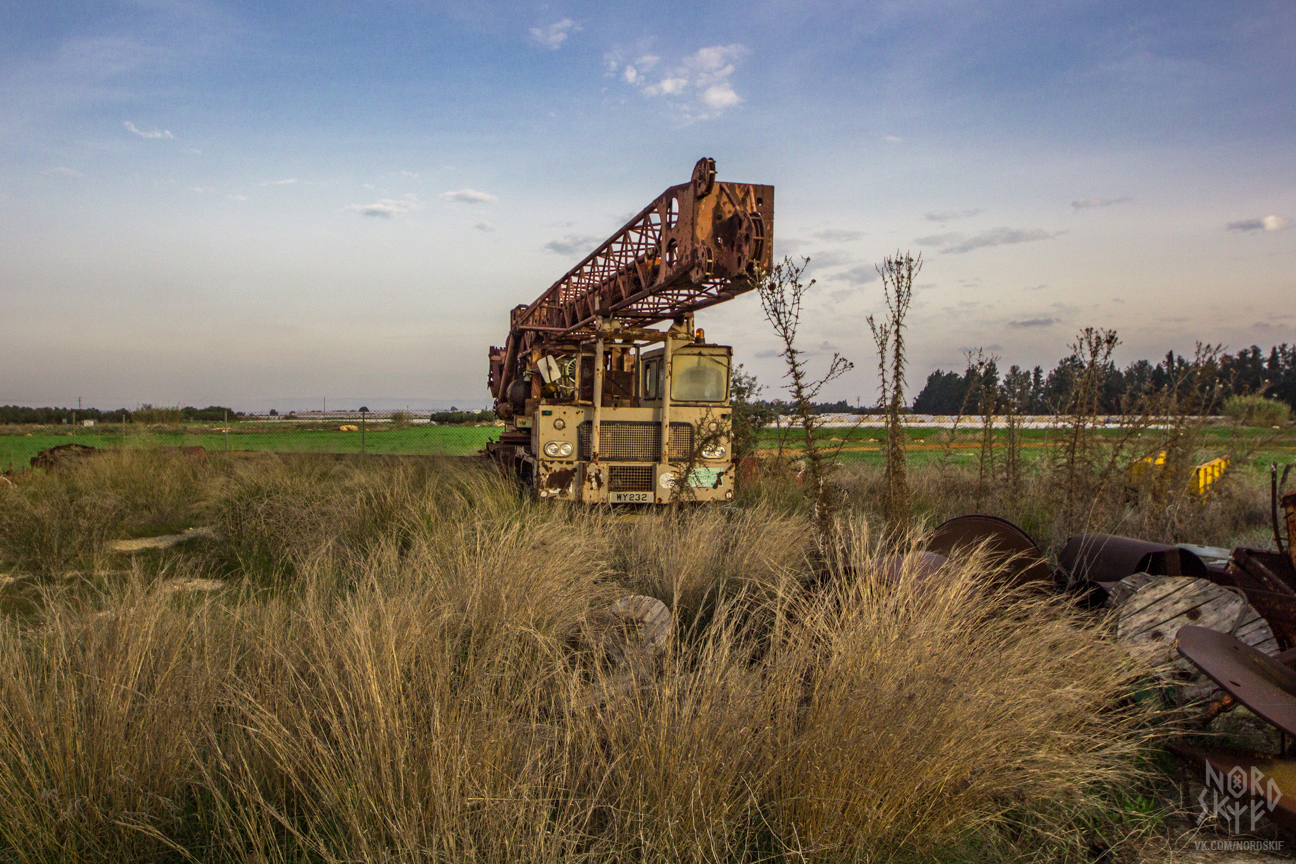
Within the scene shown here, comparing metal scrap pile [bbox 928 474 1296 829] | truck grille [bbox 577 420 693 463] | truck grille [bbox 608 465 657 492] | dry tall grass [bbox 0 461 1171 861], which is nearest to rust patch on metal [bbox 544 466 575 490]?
truck grille [bbox 577 420 693 463]

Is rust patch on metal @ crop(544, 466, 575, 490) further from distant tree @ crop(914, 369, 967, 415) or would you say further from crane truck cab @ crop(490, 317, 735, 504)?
distant tree @ crop(914, 369, 967, 415)

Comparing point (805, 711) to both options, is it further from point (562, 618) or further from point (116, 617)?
point (116, 617)

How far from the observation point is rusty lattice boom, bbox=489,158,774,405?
7.77m

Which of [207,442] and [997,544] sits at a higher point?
[997,544]

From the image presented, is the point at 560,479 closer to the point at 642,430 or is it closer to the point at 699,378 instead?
the point at 642,430

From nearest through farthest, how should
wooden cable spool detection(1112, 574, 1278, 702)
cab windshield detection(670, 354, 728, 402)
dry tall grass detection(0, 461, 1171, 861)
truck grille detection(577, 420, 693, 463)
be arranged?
dry tall grass detection(0, 461, 1171, 861)
wooden cable spool detection(1112, 574, 1278, 702)
truck grille detection(577, 420, 693, 463)
cab windshield detection(670, 354, 728, 402)

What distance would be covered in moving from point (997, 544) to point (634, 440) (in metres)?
5.62

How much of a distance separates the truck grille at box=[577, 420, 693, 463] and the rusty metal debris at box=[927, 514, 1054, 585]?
4.86 metres

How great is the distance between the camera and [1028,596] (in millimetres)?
4195

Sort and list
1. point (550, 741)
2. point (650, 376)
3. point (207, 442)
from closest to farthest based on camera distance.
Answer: point (550, 741) < point (650, 376) < point (207, 442)

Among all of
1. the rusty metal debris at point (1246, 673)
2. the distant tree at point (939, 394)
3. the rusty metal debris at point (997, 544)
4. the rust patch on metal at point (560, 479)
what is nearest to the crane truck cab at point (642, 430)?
the rust patch on metal at point (560, 479)

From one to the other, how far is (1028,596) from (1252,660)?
120 centimetres

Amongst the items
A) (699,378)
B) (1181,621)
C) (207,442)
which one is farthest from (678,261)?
(207,442)

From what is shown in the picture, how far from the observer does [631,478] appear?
9.84 metres
